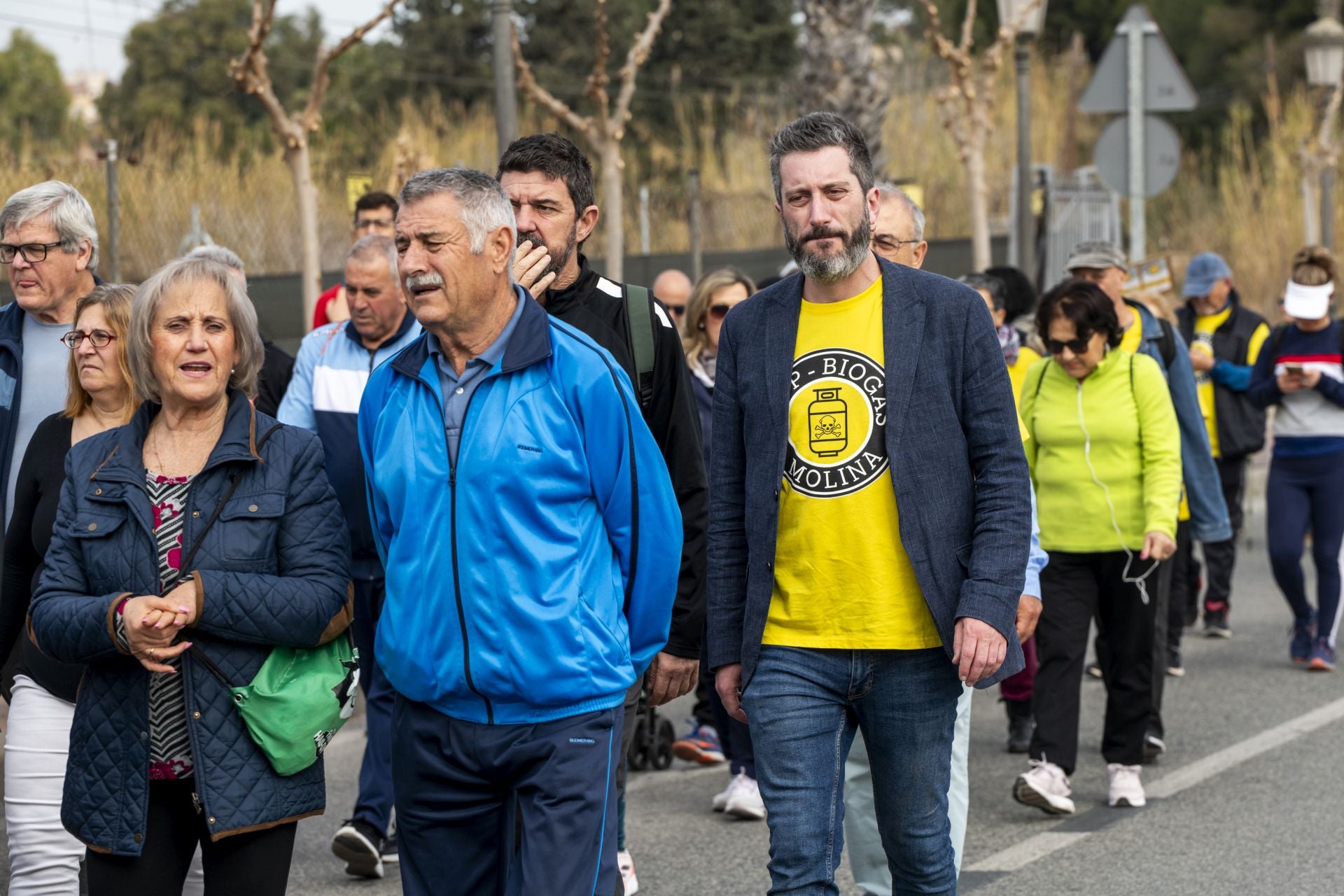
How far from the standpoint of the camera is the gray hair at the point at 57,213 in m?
5.43

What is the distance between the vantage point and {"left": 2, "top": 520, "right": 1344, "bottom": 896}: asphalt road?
595 cm

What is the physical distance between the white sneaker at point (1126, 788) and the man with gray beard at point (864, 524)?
2.86 meters

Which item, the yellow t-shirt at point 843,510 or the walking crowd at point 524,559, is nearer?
the walking crowd at point 524,559

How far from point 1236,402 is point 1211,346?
37cm

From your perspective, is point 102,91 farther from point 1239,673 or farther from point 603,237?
point 1239,673

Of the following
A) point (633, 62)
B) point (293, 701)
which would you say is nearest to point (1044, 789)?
point (293, 701)

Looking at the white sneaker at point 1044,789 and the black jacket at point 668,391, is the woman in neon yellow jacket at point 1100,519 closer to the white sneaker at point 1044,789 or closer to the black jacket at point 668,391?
the white sneaker at point 1044,789

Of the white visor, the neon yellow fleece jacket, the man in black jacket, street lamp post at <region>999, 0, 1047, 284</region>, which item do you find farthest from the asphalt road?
street lamp post at <region>999, 0, 1047, 284</region>

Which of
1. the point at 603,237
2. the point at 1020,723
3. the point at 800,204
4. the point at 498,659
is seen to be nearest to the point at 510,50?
the point at 1020,723

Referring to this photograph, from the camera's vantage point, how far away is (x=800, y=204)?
4.17 metres

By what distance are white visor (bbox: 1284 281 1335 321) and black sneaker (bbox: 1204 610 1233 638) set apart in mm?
1890

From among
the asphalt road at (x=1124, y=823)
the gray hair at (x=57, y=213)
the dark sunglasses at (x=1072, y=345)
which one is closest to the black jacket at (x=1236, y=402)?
the asphalt road at (x=1124, y=823)

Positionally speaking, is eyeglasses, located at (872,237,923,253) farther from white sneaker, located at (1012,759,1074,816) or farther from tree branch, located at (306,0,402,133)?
tree branch, located at (306,0,402,133)

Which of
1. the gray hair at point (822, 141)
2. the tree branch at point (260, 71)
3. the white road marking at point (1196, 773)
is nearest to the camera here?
the gray hair at point (822, 141)
